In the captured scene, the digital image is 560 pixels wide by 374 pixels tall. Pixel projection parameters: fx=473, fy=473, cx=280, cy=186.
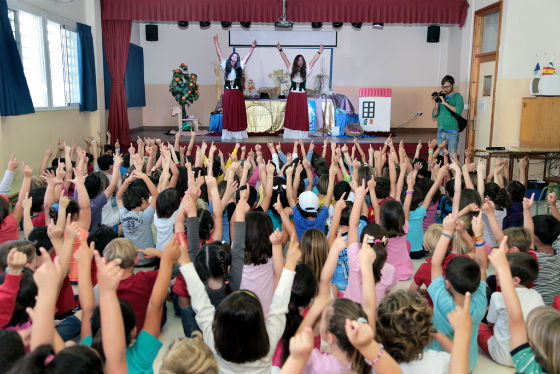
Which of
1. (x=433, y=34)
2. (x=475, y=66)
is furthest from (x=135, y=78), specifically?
(x=475, y=66)

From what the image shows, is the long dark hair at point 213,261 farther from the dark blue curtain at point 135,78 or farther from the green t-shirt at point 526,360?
the dark blue curtain at point 135,78

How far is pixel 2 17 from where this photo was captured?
15.8ft

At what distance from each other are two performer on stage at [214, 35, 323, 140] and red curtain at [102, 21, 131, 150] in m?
1.61

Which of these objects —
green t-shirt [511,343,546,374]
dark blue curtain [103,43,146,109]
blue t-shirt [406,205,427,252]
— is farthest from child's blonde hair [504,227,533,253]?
dark blue curtain [103,43,146,109]

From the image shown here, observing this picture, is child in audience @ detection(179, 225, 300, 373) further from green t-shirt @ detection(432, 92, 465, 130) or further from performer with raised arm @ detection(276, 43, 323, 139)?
performer with raised arm @ detection(276, 43, 323, 139)

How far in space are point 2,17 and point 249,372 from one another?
191 inches

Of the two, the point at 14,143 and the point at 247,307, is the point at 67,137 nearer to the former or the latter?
the point at 14,143

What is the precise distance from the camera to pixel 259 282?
2258 millimetres

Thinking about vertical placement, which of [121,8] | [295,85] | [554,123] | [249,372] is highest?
[121,8]

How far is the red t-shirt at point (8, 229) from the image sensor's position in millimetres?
2715

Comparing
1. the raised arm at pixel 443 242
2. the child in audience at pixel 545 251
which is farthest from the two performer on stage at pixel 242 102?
the raised arm at pixel 443 242

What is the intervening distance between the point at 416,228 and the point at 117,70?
20.0ft

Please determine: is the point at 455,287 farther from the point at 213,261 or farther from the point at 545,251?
the point at 545,251

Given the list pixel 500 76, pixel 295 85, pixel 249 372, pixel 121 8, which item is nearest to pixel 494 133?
pixel 500 76
